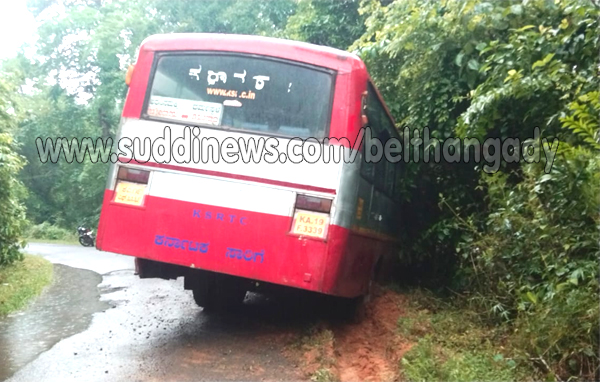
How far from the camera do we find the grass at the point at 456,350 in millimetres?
4762

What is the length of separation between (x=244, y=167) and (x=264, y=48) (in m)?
1.18

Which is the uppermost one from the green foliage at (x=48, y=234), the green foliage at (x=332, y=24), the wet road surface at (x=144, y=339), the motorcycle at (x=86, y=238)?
the green foliage at (x=332, y=24)

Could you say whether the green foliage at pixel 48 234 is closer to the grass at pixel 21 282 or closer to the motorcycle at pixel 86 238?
the motorcycle at pixel 86 238

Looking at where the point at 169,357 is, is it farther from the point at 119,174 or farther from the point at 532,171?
the point at 532,171

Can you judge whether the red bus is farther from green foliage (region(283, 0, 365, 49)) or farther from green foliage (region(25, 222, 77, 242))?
green foliage (region(25, 222, 77, 242))

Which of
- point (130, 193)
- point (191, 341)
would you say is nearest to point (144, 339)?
point (191, 341)

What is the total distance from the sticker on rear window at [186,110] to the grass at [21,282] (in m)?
4.14

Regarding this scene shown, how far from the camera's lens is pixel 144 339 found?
6.61 meters

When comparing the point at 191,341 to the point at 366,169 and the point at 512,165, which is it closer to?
the point at 366,169

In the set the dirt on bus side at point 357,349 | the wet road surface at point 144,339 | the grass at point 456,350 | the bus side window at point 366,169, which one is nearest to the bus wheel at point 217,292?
the wet road surface at point 144,339

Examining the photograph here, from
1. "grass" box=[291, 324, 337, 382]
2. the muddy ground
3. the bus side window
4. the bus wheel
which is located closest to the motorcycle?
the muddy ground

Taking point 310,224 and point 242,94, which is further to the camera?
point 242,94

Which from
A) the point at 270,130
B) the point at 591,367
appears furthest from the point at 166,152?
the point at 591,367

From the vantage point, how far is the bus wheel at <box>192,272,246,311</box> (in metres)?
7.23
